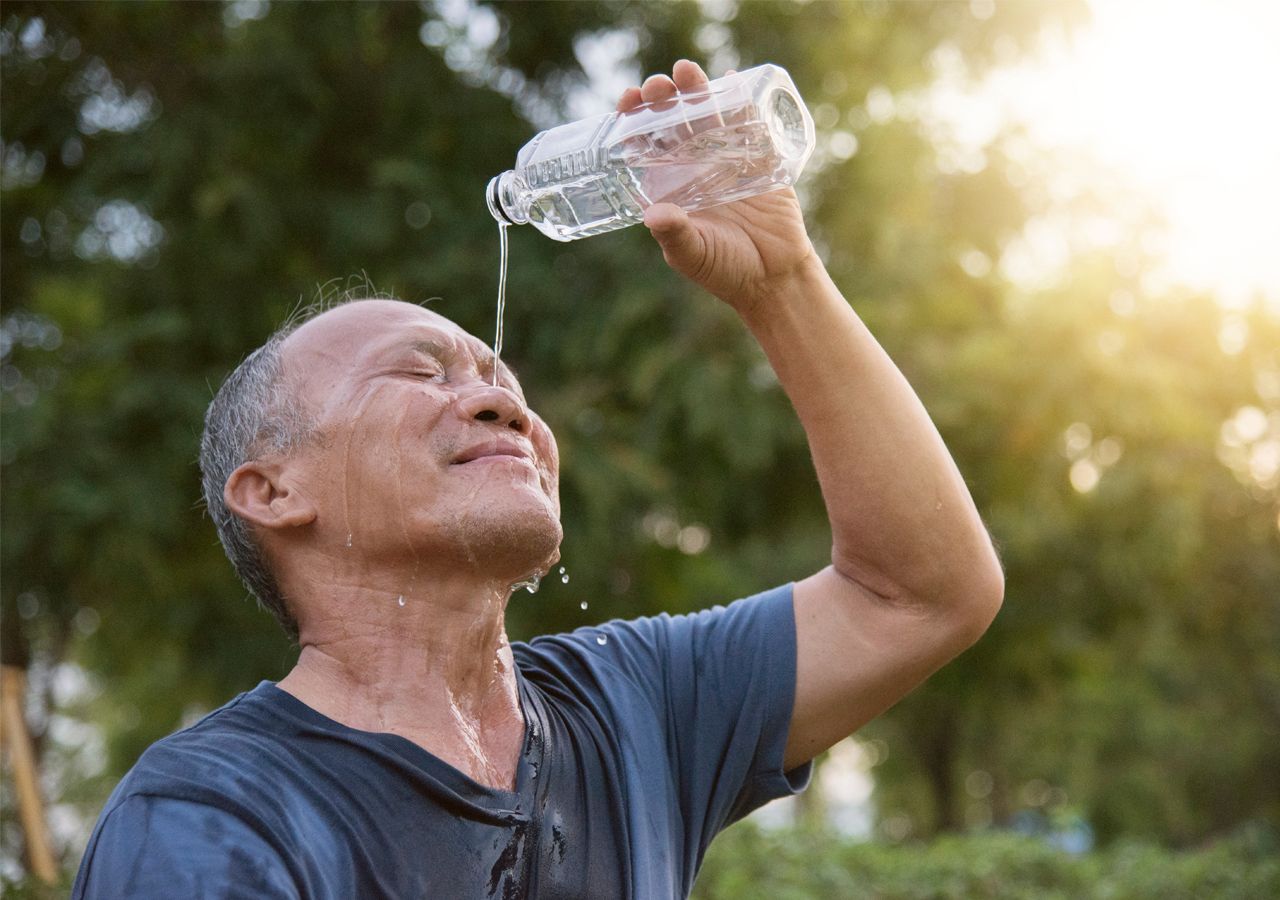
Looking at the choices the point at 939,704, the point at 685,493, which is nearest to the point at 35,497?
the point at 685,493

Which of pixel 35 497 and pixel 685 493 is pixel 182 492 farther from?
pixel 685 493

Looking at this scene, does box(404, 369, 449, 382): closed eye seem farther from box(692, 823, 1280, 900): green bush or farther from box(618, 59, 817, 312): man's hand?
box(692, 823, 1280, 900): green bush

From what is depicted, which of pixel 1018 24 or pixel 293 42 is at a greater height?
pixel 293 42

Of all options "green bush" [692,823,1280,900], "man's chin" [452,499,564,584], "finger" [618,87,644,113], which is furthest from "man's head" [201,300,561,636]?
"green bush" [692,823,1280,900]

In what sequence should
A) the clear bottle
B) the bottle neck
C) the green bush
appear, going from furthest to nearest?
the green bush → the bottle neck → the clear bottle

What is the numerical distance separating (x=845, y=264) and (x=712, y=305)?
90cm

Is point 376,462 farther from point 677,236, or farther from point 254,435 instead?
point 677,236

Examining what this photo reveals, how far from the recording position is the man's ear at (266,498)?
207cm

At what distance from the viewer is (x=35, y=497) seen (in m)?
5.89

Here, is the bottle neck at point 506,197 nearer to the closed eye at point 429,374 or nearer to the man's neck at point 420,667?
the closed eye at point 429,374

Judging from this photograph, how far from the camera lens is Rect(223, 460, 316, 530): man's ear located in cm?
207

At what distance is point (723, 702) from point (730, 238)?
757 millimetres

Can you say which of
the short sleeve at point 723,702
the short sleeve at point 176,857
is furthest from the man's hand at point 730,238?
the short sleeve at point 176,857

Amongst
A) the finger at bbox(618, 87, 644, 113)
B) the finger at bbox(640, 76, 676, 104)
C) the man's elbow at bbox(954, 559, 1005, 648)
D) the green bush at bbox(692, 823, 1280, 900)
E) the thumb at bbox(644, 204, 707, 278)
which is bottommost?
the green bush at bbox(692, 823, 1280, 900)
